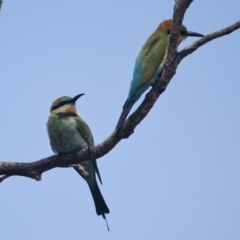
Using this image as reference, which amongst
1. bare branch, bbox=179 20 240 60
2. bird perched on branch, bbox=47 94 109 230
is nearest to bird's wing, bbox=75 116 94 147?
bird perched on branch, bbox=47 94 109 230

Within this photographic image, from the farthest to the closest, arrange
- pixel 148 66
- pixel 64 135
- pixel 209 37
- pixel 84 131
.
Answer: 1. pixel 84 131
2. pixel 64 135
3. pixel 148 66
4. pixel 209 37

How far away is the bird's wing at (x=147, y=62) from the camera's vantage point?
11.9 feet

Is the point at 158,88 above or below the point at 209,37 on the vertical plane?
below

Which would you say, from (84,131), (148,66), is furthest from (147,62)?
(84,131)

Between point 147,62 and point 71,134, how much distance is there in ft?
3.03

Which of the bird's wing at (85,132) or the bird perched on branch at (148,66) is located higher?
the bird perched on branch at (148,66)

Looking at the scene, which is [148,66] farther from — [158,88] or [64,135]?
[64,135]

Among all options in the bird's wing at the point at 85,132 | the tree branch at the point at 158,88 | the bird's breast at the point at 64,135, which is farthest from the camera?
the bird's wing at the point at 85,132

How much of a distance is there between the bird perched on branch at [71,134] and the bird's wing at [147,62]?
0.71 metres

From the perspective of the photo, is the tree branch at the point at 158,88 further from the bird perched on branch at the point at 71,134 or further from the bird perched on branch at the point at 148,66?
the bird perched on branch at the point at 71,134

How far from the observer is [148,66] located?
368cm

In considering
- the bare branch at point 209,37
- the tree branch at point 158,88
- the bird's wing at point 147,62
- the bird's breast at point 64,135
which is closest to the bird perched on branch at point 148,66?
the bird's wing at point 147,62

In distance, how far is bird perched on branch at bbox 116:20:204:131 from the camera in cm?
357

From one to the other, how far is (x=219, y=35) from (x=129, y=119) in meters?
0.75
